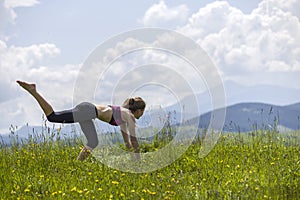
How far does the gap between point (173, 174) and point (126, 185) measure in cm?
110

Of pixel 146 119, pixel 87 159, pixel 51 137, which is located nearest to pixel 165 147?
pixel 146 119

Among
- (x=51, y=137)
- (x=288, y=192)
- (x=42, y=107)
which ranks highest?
(x=42, y=107)

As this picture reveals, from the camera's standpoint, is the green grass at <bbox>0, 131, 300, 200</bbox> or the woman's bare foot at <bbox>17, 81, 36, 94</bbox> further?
the woman's bare foot at <bbox>17, 81, 36, 94</bbox>

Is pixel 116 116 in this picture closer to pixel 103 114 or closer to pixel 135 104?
pixel 103 114

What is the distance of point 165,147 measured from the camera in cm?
898

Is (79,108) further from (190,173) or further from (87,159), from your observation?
(190,173)

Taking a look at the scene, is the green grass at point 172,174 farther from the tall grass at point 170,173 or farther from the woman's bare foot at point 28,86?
the woman's bare foot at point 28,86

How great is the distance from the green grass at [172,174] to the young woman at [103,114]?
0.67 meters

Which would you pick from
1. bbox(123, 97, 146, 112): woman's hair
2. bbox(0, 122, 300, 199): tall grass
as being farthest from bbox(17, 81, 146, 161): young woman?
bbox(0, 122, 300, 199): tall grass

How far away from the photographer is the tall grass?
602 centimetres

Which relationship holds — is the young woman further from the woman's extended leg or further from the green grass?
the green grass

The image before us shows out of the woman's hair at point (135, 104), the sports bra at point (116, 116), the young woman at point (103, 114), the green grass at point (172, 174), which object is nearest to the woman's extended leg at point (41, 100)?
the young woman at point (103, 114)

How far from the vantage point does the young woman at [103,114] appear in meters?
8.10

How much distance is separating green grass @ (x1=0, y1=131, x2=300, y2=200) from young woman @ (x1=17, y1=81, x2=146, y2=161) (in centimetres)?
67
